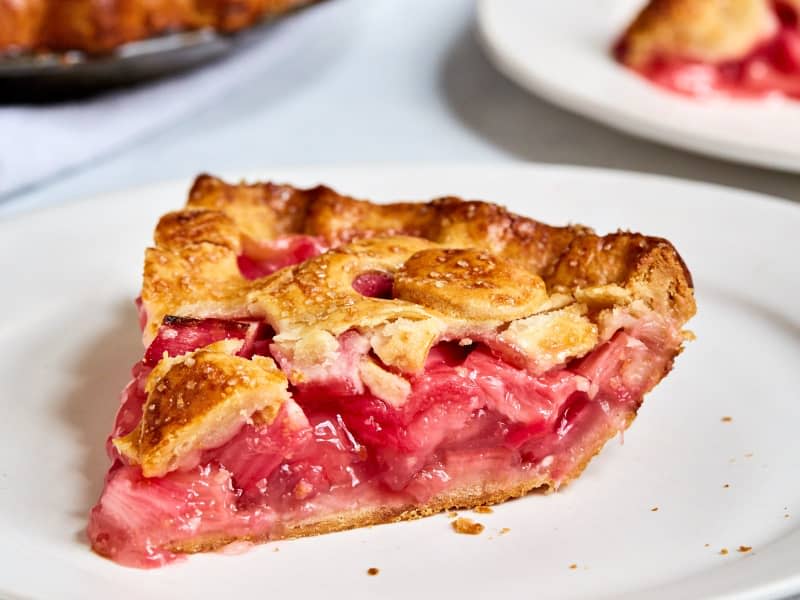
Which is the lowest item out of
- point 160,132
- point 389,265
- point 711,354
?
point 160,132

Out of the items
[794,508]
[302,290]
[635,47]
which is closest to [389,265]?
[302,290]

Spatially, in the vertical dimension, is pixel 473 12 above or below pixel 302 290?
below

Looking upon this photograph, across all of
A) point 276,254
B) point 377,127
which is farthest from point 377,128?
point 276,254

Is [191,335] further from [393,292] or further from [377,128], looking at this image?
[377,128]

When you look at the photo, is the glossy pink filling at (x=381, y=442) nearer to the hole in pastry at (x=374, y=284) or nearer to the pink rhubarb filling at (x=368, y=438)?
the pink rhubarb filling at (x=368, y=438)

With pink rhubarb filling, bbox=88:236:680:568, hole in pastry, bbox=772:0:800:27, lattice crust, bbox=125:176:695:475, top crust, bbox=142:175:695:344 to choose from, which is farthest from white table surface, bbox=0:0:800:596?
pink rhubarb filling, bbox=88:236:680:568

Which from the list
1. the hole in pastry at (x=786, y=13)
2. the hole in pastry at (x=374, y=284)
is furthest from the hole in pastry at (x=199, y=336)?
the hole in pastry at (x=786, y=13)

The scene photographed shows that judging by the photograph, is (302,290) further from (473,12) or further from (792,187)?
(473,12)
